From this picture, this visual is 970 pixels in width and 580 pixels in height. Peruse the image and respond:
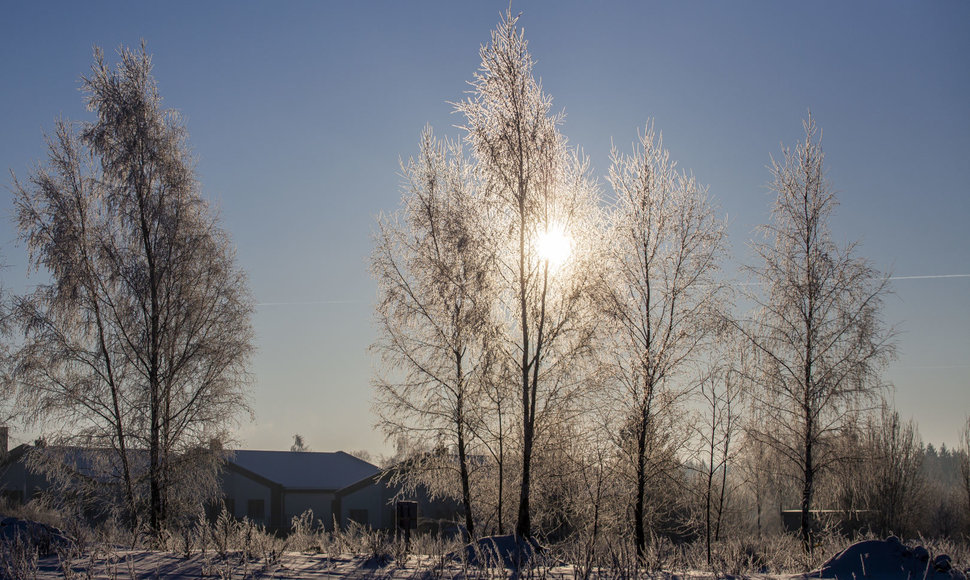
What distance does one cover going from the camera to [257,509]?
34.4 m

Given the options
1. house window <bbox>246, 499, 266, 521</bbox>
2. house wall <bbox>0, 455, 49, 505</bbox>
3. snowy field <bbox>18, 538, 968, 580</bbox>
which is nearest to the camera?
snowy field <bbox>18, 538, 968, 580</bbox>

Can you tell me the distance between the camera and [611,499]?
52.5 feet

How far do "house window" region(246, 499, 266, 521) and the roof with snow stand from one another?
1235 millimetres

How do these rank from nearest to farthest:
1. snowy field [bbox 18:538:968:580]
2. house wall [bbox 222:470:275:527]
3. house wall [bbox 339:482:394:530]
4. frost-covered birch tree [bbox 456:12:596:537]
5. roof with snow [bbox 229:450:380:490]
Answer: snowy field [bbox 18:538:968:580] → frost-covered birch tree [bbox 456:12:596:537] → house wall [bbox 222:470:275:527] → house wall [bbox 339:482:394:530] → roof with snow [bbox 229:450:380:490]

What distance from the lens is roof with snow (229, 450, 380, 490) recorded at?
1410 inches

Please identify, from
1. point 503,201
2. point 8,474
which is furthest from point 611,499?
point 8,474

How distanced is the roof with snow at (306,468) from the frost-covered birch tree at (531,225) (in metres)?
24.8

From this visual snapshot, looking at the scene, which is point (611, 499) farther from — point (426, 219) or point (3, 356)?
point (3, 356)

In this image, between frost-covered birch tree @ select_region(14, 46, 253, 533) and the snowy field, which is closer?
the snowy field

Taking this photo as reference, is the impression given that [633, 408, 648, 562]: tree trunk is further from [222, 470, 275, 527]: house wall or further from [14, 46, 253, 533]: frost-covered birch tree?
[222, 470, 275, 527]: house wall

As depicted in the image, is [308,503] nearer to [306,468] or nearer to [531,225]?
A: [306,468]

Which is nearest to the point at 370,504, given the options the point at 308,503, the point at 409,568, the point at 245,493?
the point at 308,503

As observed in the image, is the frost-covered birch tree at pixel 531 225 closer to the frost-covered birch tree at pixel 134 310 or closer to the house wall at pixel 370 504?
the frost-covered birch tree at pixel 134 310

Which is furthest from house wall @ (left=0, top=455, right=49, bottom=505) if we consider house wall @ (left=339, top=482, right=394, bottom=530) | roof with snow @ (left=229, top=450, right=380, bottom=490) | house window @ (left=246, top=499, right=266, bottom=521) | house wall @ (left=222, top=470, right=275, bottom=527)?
house wall @ (left=339, top=482, right=394, bottom=530)
